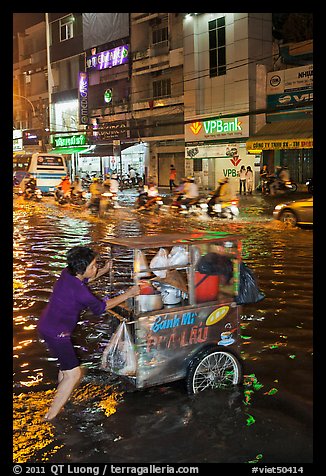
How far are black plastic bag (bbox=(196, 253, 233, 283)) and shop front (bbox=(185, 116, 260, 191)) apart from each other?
26409 mm

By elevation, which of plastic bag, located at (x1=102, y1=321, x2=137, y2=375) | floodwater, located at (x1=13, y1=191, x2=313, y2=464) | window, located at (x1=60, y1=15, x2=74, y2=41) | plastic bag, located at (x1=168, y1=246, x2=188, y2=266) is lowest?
floodwater, located at (x1=13, y1=191, x2=313, y2=464)

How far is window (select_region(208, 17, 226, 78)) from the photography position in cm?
3225

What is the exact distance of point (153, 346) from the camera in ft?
14.9

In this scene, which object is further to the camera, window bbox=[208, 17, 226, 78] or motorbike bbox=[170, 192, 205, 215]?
window bbox=[208, 17, 226, 78]

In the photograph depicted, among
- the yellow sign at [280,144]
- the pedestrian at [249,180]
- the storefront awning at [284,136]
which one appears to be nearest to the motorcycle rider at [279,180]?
the yellow sign at [280,144]

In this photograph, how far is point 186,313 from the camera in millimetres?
4676

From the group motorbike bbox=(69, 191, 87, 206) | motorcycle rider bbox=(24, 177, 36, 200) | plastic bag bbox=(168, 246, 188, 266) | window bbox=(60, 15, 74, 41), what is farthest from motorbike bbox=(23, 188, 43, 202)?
plastic bag bbox=(168, 246, 188, 266)

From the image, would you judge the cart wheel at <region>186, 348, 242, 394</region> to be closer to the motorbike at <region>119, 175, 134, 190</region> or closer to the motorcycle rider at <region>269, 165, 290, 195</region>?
the motorcycle rider at <region>269, 165, 290, 195</region>

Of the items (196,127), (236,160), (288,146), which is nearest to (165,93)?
(196,127)

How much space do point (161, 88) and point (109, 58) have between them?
7325mm

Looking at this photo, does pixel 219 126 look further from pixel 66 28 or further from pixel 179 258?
pixel 179 258

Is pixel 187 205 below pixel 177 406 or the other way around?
the other way around
